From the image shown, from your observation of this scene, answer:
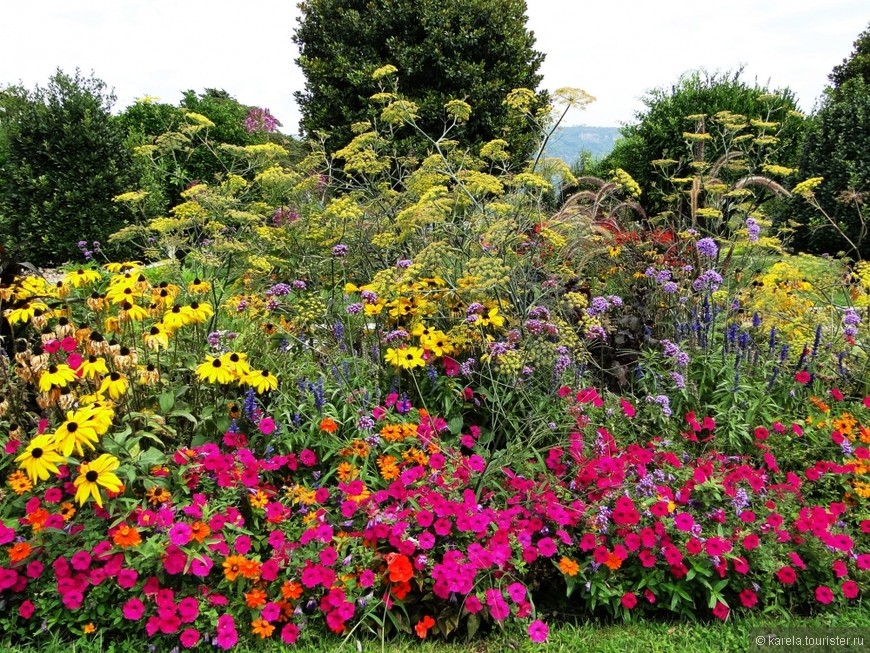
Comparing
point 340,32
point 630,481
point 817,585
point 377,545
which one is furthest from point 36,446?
point 340,32

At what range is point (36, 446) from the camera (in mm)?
2078

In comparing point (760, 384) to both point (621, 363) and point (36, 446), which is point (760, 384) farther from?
point (36, 446)

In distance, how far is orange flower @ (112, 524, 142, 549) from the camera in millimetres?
2117

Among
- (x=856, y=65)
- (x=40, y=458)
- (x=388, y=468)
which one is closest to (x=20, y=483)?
(x=40, y=458)

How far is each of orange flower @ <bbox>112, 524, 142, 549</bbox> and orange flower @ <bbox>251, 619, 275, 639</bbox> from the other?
0.51 meters

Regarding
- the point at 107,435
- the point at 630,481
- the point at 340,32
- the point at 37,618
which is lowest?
the point at 37,618

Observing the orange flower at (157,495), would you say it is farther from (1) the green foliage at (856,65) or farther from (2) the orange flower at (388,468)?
(1) the green foliage at (856,65)

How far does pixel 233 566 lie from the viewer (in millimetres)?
2162

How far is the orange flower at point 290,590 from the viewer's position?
83.9 inches

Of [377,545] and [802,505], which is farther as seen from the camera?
[802,505]

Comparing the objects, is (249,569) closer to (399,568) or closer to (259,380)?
(399,568)

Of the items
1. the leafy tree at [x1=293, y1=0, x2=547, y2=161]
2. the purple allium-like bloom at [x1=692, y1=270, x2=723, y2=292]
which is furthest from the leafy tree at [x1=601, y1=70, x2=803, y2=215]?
the purple allium-like bloom at [x1=692, y1=270, x2=723, y2=292]

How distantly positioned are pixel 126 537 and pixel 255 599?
508 mm

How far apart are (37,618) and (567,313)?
318 cm
